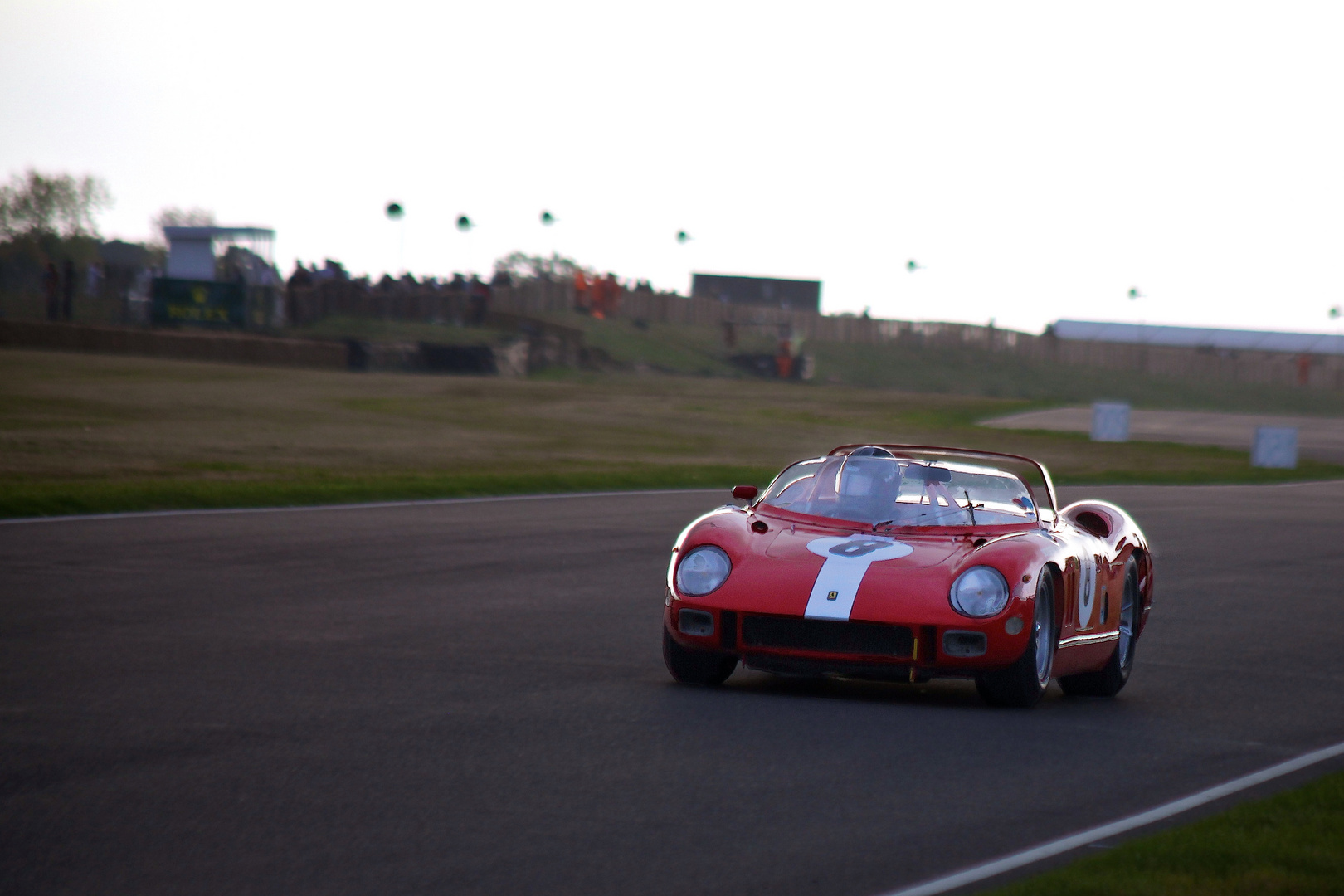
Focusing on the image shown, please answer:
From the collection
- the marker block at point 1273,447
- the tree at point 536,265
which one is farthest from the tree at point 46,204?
the marker block at point 1273,447

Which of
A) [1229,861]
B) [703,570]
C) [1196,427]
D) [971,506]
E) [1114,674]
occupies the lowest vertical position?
[1196,427]

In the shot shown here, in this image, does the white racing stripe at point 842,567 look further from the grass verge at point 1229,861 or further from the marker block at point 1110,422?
the marker block at point 1110,422

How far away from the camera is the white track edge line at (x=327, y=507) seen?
14.8m

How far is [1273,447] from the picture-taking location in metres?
32.9

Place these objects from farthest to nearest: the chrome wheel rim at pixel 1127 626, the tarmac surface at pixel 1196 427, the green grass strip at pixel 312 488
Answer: the tarmac surface at pixel 1196 427 → the green grass strip at pixel 312 488 → the chrome wheel rim at pixel 1127 626

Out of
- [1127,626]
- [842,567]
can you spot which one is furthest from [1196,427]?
[842,567]

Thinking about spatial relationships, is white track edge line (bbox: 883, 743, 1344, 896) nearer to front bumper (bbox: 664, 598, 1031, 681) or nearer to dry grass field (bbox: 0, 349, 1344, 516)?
front bumper (bbox: 664, 598, 1031, 681)

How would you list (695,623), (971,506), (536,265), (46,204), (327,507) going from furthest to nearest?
(536,265) → (46,204) → (327,507) → (971,506) → (695,623)

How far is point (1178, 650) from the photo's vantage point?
958 centimetres

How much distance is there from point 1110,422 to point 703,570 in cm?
3343

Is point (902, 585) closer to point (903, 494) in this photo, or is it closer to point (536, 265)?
point (903, 494)

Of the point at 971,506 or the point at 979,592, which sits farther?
the point at 971,506

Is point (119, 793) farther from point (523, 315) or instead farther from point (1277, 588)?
point (523, 315)

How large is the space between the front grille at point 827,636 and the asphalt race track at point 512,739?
11.1 inches
